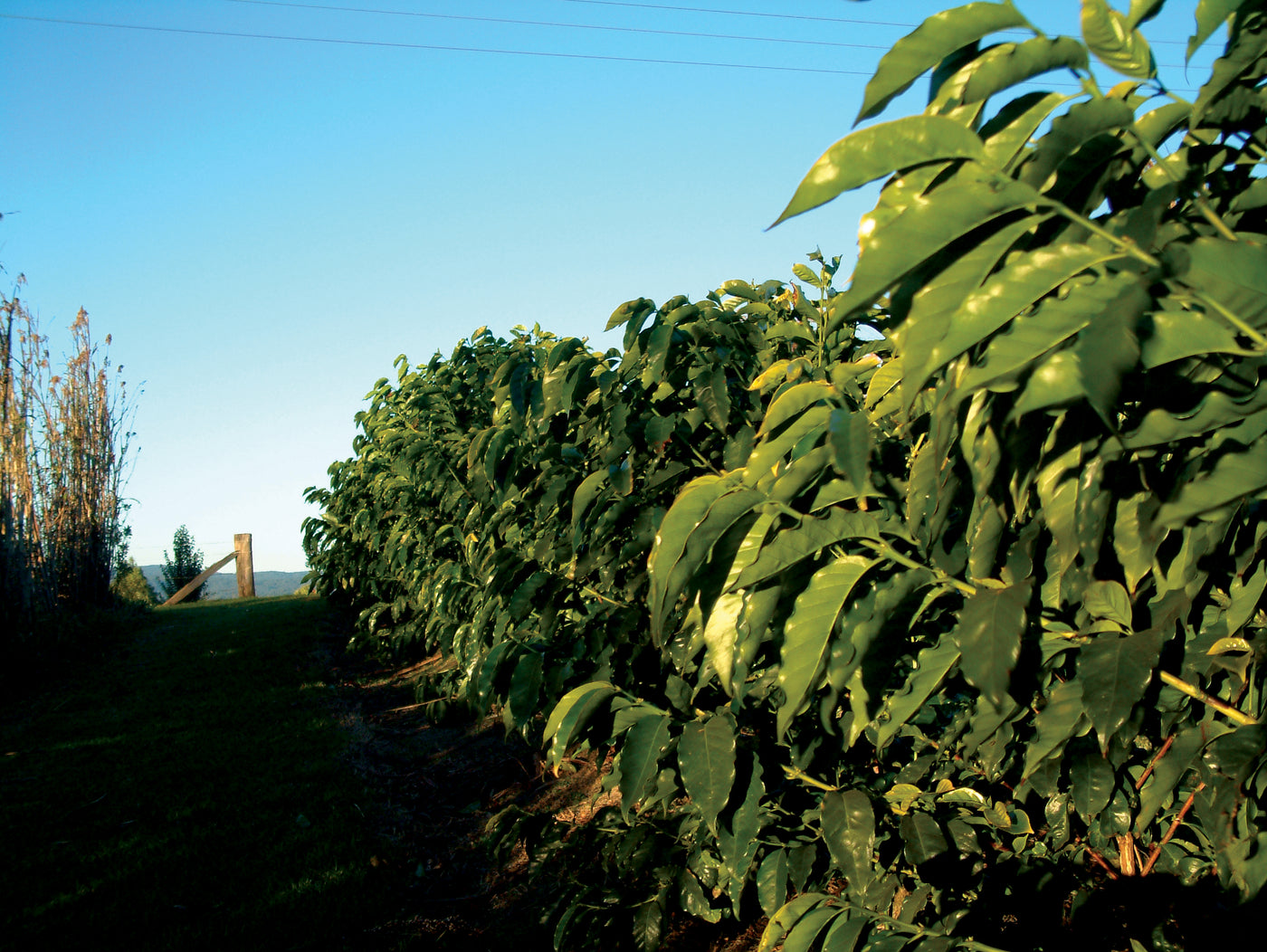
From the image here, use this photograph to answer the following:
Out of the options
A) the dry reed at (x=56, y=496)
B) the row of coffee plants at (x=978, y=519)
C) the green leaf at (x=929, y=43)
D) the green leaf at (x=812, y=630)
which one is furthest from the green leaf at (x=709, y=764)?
the dry reed at (x=56, y=496)

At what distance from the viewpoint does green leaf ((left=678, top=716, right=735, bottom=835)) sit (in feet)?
5.14

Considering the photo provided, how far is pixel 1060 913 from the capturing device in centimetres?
158

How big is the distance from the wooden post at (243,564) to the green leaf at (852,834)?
2011cm

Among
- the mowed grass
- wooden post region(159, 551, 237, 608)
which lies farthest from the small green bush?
the mowed grass

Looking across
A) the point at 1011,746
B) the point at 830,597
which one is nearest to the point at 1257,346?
the point at 830,597

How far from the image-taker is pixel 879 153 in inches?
29.6

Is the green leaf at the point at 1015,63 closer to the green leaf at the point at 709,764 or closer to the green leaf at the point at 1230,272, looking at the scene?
the green leaf at the point at 1230,272

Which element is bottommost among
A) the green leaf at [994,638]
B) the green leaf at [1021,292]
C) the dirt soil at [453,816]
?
the dirt soil at [453,816]

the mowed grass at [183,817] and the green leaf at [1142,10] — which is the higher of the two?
the green leaf at [1142,10]

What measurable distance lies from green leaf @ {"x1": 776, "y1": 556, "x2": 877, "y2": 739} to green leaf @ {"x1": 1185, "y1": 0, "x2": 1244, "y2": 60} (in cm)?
59

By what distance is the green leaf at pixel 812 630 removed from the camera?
988 millimetres

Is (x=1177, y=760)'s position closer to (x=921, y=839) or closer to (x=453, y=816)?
(x=921, y=839)

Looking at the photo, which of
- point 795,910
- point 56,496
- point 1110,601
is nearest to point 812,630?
point 1110,601

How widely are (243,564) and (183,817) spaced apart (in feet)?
53.0
